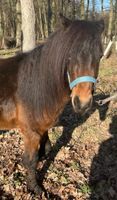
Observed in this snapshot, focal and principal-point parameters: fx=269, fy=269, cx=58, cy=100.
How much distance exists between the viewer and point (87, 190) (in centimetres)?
422

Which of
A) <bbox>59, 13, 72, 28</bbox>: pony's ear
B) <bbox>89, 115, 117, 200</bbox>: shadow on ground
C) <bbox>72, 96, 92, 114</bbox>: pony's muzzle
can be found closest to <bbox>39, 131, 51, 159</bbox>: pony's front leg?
<bbox>89, 115, 117, 200</bbox>: shadow on ground

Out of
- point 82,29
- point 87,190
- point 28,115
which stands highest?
point 82,29

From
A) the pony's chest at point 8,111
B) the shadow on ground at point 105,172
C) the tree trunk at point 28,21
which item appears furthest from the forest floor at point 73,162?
the tree trunk at point 28,21

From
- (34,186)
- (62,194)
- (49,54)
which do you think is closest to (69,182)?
(62,194)

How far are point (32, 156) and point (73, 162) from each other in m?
1.07

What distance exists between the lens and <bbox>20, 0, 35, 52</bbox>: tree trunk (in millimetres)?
7489

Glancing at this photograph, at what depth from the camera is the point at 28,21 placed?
7695 mm

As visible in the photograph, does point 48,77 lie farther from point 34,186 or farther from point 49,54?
point 34,186

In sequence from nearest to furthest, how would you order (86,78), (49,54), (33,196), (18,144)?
(86,78), (49,54), (33,196), (18,144)

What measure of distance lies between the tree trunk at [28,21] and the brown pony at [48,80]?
3.82 metres

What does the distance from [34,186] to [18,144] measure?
4.34 ft

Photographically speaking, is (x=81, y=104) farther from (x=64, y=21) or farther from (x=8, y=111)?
(x=8, y=111)

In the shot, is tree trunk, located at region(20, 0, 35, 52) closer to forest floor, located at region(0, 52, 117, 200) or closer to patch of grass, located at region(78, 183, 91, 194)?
forest floor, located at region(0, 52, 117, 200)

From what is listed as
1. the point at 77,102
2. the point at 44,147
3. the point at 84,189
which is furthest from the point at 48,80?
the point at 84,189
